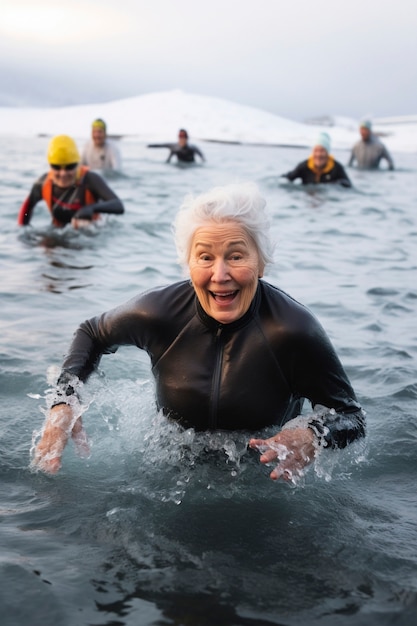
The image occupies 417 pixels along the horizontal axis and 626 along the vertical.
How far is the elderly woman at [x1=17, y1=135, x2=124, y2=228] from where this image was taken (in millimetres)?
9125

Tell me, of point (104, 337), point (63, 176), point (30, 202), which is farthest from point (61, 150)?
point (104, 337)

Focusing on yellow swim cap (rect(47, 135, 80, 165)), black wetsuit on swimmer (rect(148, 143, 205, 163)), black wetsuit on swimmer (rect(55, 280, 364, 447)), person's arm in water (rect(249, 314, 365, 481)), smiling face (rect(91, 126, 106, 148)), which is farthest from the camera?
black wetsuit on swimmer (rect(148, 143, 205, 163))

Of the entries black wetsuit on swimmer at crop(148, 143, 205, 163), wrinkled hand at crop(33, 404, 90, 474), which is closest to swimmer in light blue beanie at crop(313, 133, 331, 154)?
black wetsuit on swimmer at crop(148, 143, 205, 163)

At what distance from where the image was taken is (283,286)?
767 centimetres

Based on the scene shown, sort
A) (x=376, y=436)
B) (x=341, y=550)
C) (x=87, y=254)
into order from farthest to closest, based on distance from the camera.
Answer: (x=87, y=254) < (x=376, y=436) < (x=341, y=550)

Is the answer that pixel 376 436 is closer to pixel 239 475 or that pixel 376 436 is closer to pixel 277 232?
pixel 239 475

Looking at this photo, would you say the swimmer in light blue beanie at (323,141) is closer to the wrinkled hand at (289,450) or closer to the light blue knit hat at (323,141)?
the light blue knit hat at (323,141)

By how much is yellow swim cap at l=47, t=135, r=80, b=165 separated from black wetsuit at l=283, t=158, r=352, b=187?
711 cm

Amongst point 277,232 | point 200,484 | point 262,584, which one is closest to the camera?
point 262,584

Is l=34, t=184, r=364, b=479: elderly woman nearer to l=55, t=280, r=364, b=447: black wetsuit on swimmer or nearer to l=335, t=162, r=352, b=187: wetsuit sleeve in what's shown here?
l=55, t=280, r=364, b=447: black wetsuit on swimmer

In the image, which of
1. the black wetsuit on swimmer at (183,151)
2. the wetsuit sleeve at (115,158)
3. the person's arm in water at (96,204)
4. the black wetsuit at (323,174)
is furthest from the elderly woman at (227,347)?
the black wetsuit on swimmer at (183,151)

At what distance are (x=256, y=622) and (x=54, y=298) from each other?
4.72 m

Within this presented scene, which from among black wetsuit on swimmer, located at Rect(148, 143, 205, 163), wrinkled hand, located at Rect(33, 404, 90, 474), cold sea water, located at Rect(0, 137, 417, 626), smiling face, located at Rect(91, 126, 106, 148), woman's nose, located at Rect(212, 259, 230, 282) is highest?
smiling face, located at Rect(91, 126, 106, 148)

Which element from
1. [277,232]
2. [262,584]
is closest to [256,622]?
[262,584]
